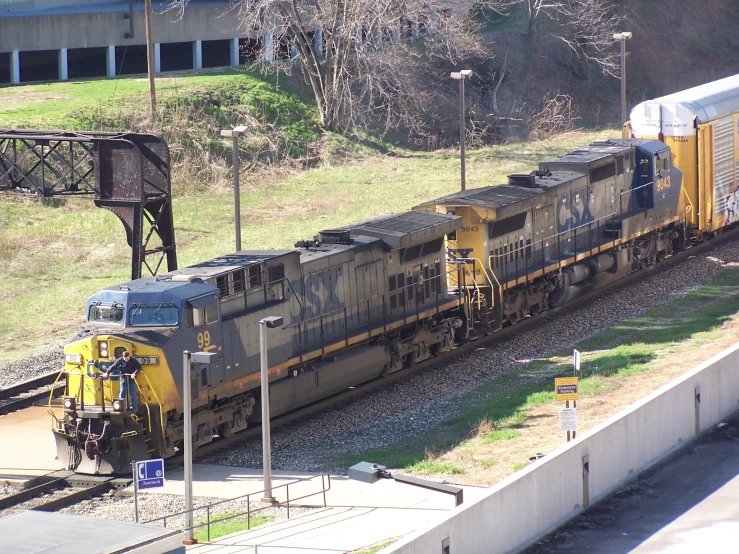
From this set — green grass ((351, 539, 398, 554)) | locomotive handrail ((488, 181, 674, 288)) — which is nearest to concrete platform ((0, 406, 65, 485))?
green grass ((351, 539, 398, 554))

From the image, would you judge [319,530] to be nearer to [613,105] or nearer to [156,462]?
[156,462]

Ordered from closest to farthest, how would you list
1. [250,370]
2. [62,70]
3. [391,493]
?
[391,493], [250,370], [62,70]

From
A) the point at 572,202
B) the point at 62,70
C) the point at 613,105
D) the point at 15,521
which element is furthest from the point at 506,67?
the point at 15,521

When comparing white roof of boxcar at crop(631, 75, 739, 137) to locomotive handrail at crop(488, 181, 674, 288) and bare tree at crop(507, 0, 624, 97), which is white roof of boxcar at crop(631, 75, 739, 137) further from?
bare tree at crop(507, 0, 624, 97)

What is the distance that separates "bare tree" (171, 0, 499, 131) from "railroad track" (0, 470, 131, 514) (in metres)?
34.1

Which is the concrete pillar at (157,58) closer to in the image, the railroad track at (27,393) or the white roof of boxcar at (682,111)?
the white roof of boxcar at (682,111)

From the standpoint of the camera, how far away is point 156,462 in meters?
18.3

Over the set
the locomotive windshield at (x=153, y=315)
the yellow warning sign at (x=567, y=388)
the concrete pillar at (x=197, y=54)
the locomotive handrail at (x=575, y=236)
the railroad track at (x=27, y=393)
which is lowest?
the railroad track at (x=27, y=393)

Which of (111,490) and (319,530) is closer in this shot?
(319,530)

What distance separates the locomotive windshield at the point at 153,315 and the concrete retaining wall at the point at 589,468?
8.10 metres

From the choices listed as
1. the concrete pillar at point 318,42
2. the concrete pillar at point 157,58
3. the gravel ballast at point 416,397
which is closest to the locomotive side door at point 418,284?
the gravel ballast at point 416,397

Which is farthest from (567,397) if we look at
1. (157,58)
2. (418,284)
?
(157,58)

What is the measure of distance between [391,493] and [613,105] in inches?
1894

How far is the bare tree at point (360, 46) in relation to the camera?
53.3 m
